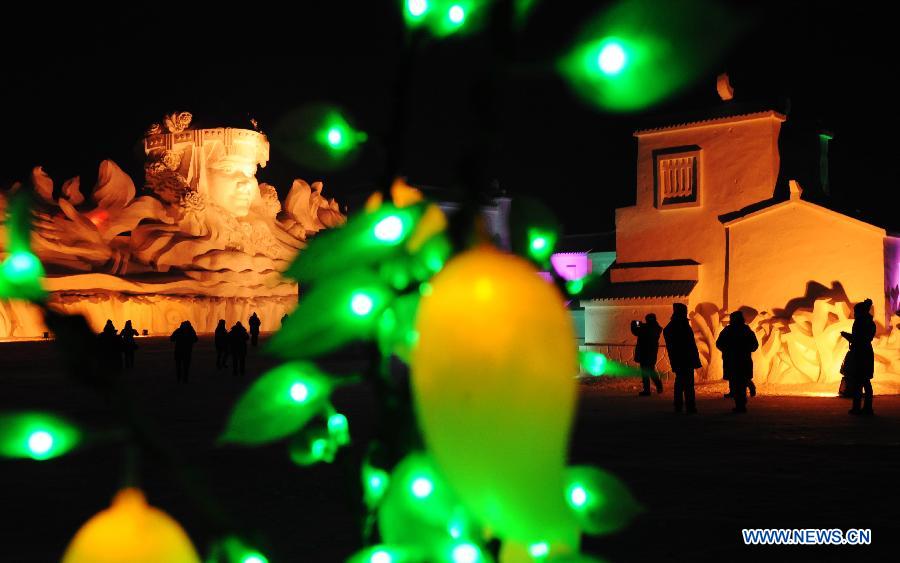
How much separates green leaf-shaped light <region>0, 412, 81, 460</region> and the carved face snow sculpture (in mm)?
57876

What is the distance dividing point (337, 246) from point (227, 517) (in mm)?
585

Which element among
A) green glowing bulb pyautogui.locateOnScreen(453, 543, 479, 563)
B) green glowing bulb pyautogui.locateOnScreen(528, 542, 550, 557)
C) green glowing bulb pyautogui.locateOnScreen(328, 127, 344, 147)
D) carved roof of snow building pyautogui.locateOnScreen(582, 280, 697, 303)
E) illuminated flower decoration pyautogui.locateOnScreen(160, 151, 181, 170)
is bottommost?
green glowing bulb pyautogui.locateOnScreen(453, 543, 479, 563)

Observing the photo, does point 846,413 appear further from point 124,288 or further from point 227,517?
point 124,288

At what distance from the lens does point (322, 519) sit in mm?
6809

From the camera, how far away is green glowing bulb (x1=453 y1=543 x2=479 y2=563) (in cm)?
180

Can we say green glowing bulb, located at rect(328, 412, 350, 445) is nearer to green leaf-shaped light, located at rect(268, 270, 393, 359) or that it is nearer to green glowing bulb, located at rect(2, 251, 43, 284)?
green leaf-shaped light, located at rect(268, 270, 393, 359)

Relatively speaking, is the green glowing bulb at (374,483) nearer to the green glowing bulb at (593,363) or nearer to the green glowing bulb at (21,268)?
the green glowing bulb at (593,363)

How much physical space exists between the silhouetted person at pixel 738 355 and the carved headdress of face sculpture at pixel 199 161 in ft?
153

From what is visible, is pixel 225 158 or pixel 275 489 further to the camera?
pixel 225 158

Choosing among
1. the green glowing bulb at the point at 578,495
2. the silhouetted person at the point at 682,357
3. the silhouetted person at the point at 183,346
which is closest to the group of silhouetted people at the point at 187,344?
the silhouetted person at the point at 183,346

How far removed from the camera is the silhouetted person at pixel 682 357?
1355 centimetres

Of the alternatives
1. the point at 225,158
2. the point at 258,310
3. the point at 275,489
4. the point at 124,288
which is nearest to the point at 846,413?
the point at 275,489

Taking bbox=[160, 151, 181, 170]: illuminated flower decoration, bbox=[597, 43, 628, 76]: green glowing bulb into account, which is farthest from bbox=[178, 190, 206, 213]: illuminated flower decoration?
bbox=[597, 43, 628, 76]: green glowing bulb

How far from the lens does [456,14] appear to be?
1.89m
